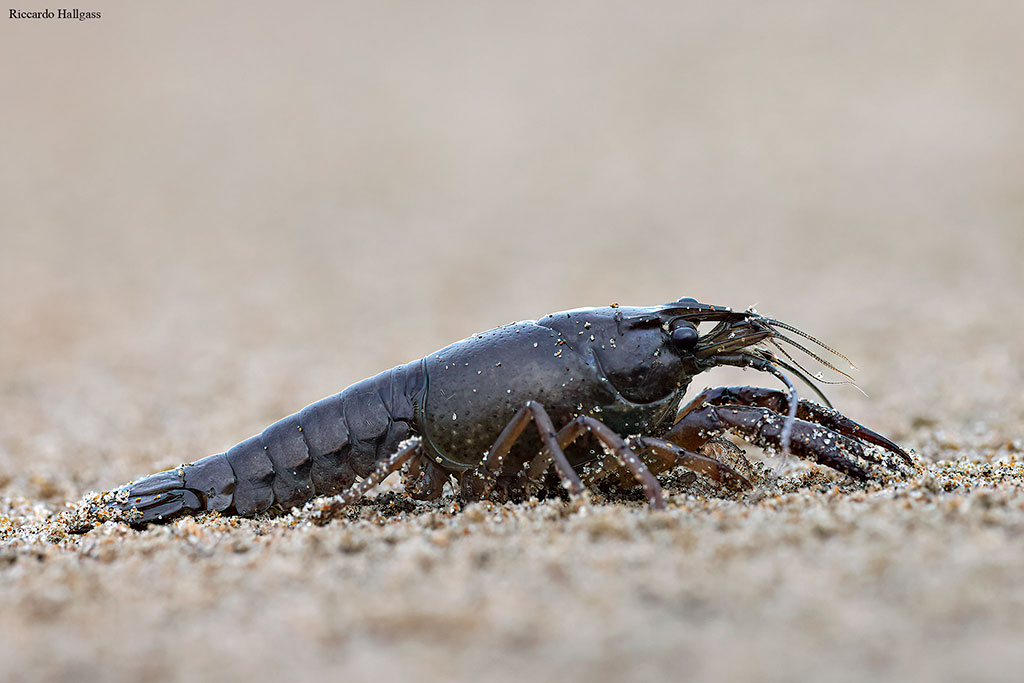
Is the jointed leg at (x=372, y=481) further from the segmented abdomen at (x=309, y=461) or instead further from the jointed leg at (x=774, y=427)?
the jointed leg at (x=774, y=427)

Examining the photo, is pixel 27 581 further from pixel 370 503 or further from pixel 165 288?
pixel 165 288

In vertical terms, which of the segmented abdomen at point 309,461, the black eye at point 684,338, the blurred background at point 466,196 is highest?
the blurred background at point 466,196

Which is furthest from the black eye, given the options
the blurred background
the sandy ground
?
the blurred background

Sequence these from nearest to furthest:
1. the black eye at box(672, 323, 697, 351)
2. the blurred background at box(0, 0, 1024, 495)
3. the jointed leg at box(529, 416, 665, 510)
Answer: the jointed leg at box(529, 416, 665, 510), the black eye at box(672, 323, 697, 351), the blurred background at box(0, 0, 1024, 495)

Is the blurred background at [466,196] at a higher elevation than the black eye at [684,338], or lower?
higher

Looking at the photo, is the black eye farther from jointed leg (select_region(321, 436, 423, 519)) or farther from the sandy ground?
jointed leg (select_region(321, 436, 423, 519))

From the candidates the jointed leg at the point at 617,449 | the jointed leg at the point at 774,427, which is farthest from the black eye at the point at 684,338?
the jointed leg at the point at 617,449
